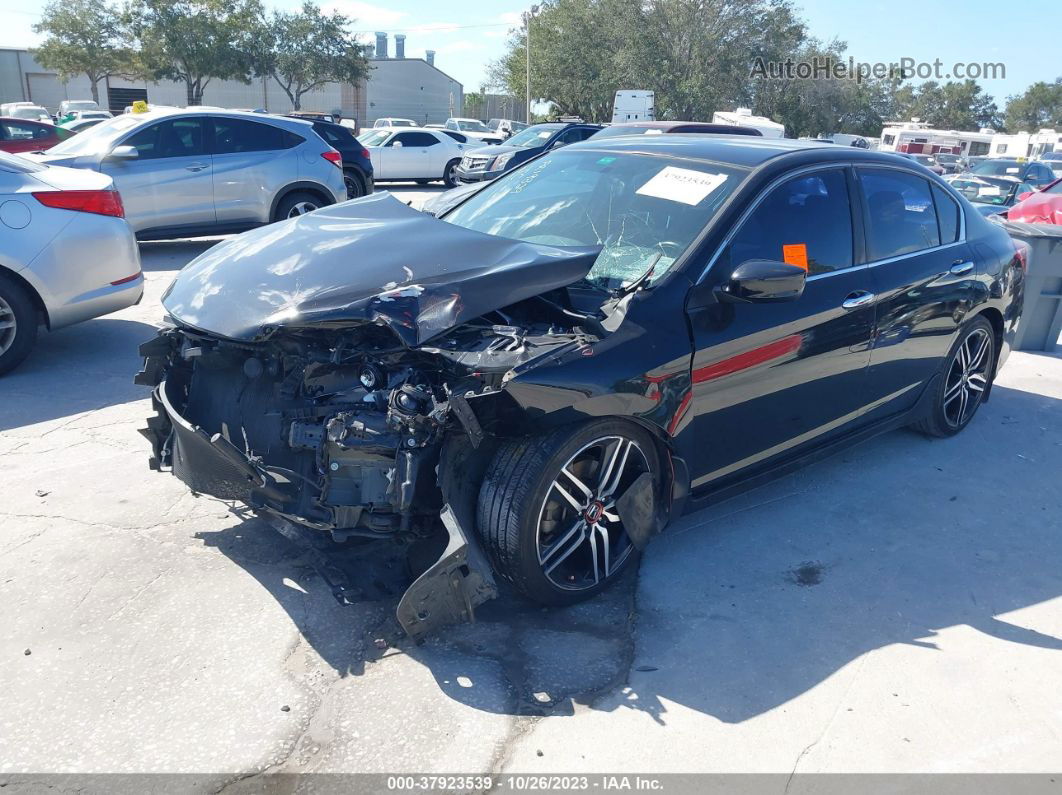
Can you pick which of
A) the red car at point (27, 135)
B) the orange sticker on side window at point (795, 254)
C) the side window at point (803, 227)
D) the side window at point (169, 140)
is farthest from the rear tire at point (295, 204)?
the orange sticker on side window at point (795, 254)

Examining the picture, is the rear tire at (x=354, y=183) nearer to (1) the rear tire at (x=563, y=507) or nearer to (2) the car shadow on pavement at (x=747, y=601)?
(2) the car shadow on pavement at (x=747, y=601)

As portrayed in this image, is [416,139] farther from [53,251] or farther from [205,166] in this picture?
[53,251]

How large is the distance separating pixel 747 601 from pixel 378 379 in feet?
5.89

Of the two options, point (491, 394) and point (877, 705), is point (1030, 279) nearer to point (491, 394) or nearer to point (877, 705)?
point (877, 705)

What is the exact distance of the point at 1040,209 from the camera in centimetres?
1044

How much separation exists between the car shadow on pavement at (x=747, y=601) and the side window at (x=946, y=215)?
4.64ft

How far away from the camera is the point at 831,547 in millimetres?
4027

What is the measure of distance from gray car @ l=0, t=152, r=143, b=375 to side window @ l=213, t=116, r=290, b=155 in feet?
14.0

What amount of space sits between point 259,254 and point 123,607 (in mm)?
1564

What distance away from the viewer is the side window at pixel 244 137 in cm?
1010

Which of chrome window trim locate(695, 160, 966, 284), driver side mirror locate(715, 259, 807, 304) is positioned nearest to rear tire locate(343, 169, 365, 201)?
chrome window trim locate(695, 160, 966, 284)

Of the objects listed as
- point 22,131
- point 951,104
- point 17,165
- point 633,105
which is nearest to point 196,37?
point 633,105

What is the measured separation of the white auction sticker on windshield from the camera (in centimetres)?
377

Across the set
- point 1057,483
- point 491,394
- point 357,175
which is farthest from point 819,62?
point 491,394
